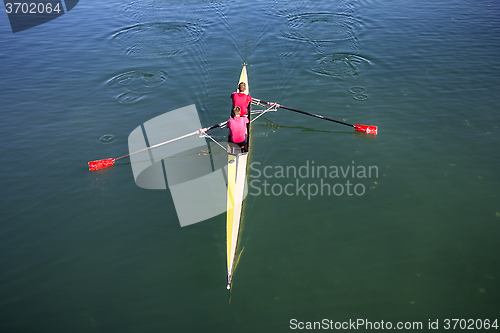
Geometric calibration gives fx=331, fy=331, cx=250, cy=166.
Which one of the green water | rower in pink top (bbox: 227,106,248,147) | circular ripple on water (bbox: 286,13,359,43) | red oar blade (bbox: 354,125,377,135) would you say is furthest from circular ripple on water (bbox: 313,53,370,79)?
rower in pink top (bbox: 227,106,248,147)

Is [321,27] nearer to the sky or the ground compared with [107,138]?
nearer to the sky

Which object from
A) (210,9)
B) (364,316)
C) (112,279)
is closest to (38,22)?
(210,9)

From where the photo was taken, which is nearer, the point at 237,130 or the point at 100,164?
the point at 237,130

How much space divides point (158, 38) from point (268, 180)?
40.0ft

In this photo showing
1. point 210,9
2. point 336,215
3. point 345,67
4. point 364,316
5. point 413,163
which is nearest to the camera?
point 364,316

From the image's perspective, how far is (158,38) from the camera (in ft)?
59.1

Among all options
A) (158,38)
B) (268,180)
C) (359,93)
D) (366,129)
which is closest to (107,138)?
(268,180)

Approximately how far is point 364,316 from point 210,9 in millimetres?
19633

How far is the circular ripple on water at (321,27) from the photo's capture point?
17.5m

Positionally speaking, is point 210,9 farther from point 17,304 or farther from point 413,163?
point 17,304

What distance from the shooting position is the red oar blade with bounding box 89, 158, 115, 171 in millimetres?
10461

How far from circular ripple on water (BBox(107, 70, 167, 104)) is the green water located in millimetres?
90

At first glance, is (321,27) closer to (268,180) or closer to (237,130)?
(237,130)

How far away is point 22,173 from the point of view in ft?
34.4
